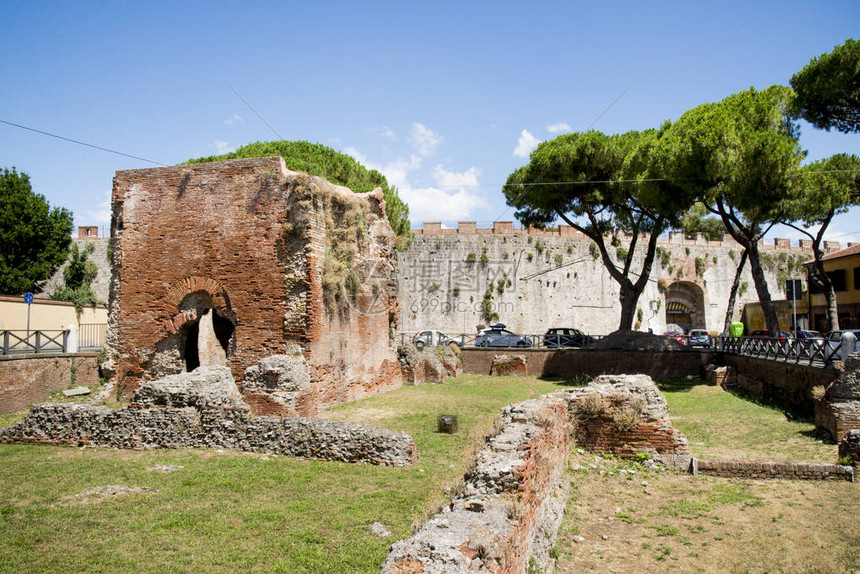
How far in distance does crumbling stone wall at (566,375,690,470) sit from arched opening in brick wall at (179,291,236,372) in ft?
23.7

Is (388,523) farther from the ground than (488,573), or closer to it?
closer to it

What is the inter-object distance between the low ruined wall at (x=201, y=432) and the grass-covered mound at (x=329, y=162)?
610 inches

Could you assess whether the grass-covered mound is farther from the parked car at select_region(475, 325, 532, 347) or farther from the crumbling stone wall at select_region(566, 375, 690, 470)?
the crumbling stone wall at select_region(566, 375, 690, 470)

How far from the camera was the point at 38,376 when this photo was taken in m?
12.9

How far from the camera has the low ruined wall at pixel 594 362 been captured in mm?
19641

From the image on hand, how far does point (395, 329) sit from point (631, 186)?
10.3 metres

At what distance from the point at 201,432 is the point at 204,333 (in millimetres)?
4412

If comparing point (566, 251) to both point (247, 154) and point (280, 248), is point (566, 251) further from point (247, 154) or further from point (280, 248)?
point (280, 248)

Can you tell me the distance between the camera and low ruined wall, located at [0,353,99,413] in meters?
12.2

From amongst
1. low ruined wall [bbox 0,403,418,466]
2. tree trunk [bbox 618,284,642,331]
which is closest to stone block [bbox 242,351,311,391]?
low ruined wall [bbox 0,403,418,466]

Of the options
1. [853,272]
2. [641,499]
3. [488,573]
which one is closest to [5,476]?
[488,573]

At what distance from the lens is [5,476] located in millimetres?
7059

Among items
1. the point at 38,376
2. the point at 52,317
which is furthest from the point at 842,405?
the point at 52,317

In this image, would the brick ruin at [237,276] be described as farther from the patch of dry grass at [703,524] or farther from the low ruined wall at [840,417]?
the low ruined wall at [840,417]
